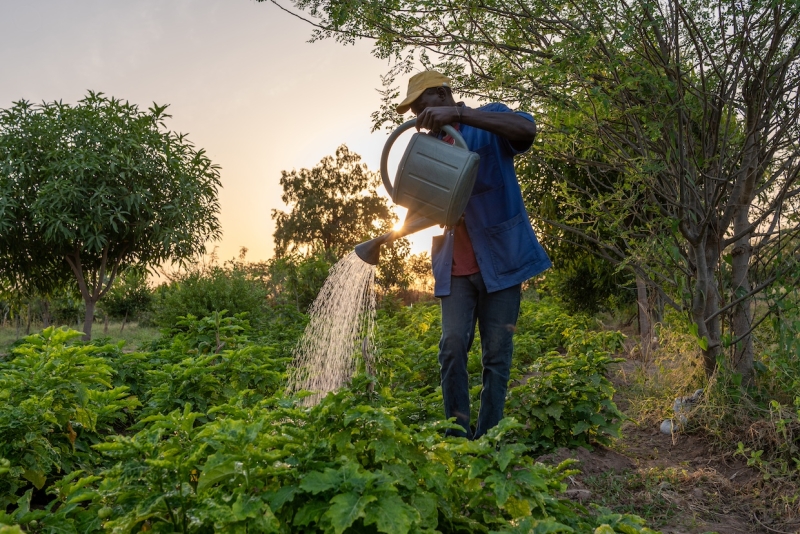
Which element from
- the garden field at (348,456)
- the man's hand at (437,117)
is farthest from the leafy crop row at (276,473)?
the man's hand at (437,117)

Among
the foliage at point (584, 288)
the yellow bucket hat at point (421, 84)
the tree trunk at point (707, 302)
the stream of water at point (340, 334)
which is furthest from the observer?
the foliage at point (584, 288)

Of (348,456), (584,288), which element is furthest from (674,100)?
(584,288)

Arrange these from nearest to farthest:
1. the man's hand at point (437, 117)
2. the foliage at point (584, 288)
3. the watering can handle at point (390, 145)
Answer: the man's hand at point (437, 117), the watering can handle at point (390, 145), the foliage at point (584, 288)

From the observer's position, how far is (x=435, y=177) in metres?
2.72

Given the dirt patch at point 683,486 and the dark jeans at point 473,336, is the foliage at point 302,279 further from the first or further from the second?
the dark jeans at point 473,336

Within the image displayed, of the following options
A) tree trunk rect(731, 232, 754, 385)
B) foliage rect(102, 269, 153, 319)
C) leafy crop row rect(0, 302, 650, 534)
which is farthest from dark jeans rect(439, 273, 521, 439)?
foliage rect(102, 269, 153, 319)

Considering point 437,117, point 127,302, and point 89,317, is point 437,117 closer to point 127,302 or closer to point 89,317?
point 89,317

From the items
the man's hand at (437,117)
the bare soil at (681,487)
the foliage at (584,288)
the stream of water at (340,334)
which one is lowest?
the bare soil at (681,487)

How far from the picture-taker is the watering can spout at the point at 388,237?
2.91 m

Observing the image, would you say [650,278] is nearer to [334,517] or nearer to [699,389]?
[699,389]

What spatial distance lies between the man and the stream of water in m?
0.64

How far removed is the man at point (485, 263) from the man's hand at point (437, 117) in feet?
0.77

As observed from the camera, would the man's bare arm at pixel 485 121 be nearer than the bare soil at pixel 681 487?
Yes

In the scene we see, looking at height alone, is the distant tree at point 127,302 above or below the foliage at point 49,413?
above
